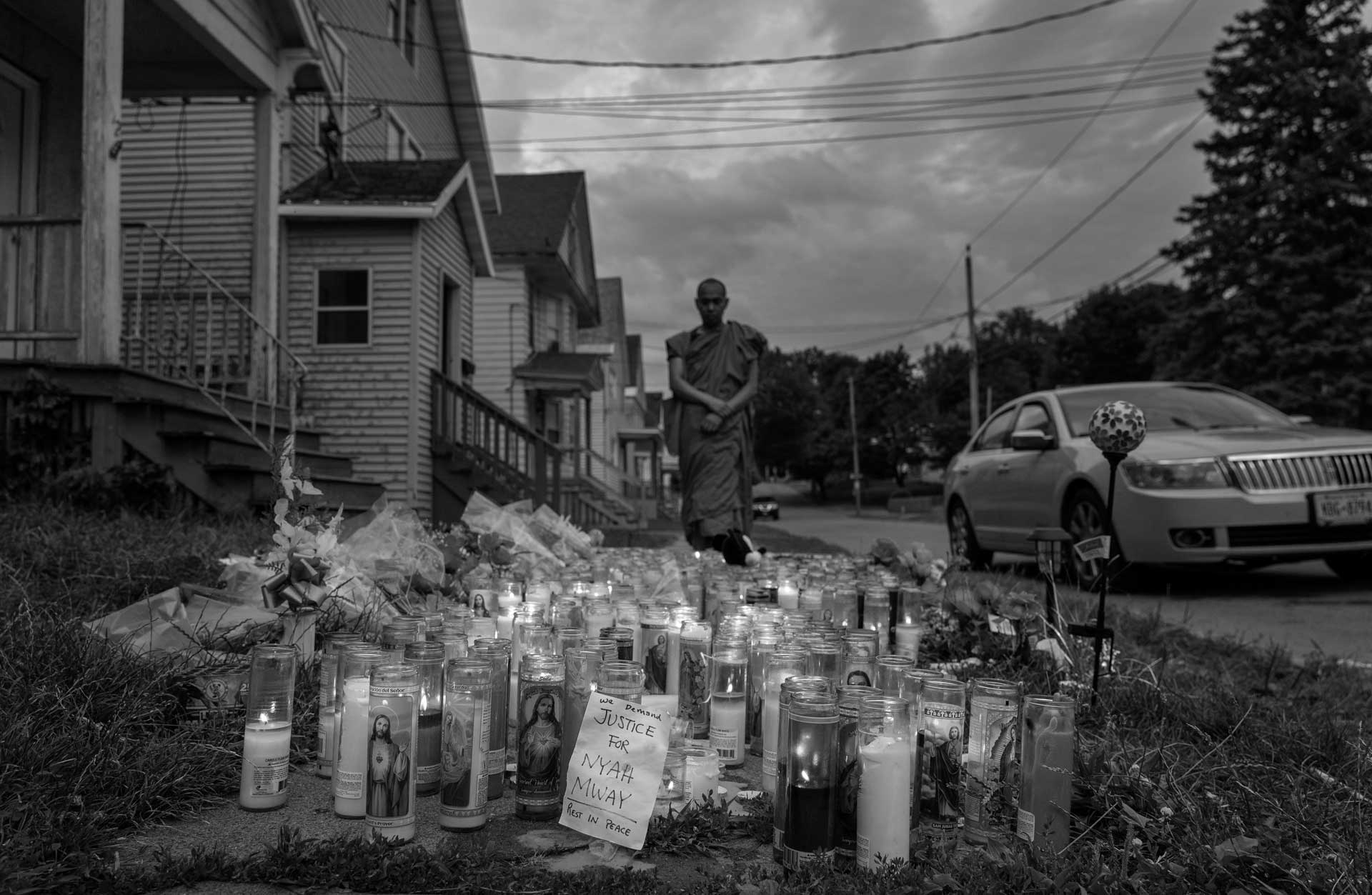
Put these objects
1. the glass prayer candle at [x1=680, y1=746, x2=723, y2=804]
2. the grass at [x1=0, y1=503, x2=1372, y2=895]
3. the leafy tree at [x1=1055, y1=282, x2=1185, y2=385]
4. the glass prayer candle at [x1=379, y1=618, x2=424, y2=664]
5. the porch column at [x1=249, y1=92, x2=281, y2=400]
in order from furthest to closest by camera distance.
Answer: the leafy tree at [x1=1055, y1=282, x2=1185, y2=385] → the porch column at [x1=249, y1=92, x2=281, y2=400] → the glass prayer candle at [x1=379, y1=618, x2=424, y2=664] → the glass prayer candle at [x1=680, y1=746, x2=723, y2=804] → the grass at [x1=0, y1=503, x2=1372, y2=895]

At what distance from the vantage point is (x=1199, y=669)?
4180mm

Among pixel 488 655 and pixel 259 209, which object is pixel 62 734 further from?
pixel 259 209

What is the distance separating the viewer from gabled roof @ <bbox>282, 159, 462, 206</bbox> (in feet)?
43.6

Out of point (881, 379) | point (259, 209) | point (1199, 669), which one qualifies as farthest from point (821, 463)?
point (1199, 669)

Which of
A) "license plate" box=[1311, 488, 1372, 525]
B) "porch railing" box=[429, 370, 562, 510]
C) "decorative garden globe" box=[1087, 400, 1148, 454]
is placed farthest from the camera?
"porch railing" box=[429, 370, 562, 510]

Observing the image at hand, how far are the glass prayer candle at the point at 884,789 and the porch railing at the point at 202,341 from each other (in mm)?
6720

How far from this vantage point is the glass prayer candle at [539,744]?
7.34 feet

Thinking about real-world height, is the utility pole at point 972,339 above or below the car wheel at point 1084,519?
above

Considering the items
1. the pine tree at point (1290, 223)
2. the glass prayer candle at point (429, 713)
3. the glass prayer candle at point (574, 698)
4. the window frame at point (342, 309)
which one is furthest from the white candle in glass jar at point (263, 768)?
the pine tree at point (1290, 223)

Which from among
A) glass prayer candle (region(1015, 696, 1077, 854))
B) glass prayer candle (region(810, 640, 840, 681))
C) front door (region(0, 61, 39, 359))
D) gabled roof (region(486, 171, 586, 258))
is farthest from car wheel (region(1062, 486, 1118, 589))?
gabled roof (region(486, 171, 586, 258))

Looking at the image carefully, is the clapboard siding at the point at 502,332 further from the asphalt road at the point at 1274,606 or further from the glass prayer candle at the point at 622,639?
the glass prayer candle at the point at 622,639

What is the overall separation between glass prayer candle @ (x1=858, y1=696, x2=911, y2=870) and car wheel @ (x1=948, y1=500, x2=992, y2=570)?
7620mm

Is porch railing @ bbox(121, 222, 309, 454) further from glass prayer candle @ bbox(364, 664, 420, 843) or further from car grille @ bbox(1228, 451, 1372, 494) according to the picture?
car grille @ bbox(1228, 451, 1372, 494)

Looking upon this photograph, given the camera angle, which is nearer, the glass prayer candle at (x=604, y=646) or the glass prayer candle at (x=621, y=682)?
the glass prayer candle at (x=621, y=682)
